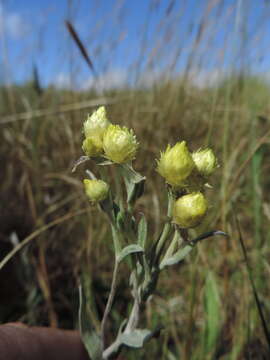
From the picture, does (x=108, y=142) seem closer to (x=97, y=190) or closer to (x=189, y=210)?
(x=97, y=190)

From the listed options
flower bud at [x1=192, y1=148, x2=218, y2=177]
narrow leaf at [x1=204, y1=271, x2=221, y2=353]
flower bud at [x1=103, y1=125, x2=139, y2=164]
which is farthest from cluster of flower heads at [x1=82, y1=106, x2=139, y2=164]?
narrow leaf at [x1=204, y1=271, x2=221, y2=353]

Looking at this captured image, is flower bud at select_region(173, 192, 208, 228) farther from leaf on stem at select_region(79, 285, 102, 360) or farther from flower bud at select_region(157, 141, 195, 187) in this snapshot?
leaf on stem at select_region(79, 285, 102, 360)

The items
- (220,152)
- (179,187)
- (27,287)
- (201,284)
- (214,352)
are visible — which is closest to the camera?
(179,187)

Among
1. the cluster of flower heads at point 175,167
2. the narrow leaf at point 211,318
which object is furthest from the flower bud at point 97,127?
the narrow leaf at point 211,318

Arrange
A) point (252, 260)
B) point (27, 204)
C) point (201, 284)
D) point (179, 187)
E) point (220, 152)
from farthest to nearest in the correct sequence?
point (220, 152), point (27, 204), point (252, 260), point (201, 284), point (179, 187)

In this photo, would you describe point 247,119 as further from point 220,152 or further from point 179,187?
point 179,187

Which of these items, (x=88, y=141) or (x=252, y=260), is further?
(x=252, y=260)

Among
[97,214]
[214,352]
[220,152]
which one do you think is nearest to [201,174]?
[214,352]

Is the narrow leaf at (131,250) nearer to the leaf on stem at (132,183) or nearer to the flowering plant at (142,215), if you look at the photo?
the flowering plant at (142,215)
